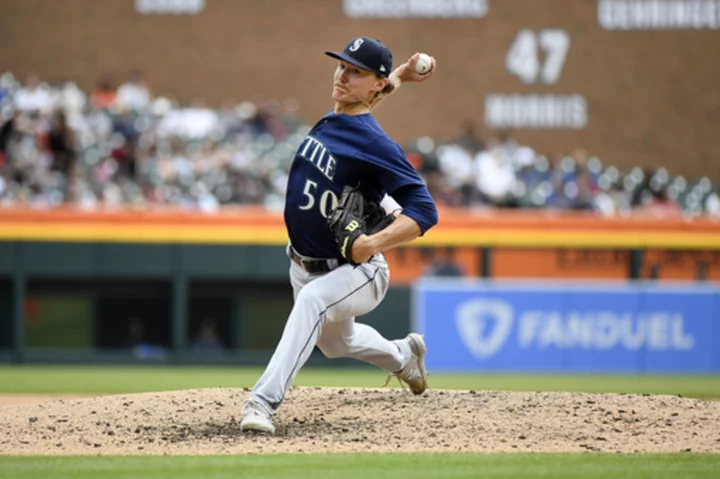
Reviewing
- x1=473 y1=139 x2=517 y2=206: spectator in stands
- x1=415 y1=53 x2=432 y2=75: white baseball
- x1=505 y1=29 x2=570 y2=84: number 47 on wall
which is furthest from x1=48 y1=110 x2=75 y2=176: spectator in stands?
x1=415 y1=53 x2=432 y2=75: white baseball

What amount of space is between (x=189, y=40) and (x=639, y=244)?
914cm

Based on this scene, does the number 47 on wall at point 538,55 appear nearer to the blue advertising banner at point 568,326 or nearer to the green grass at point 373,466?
the blue advertising banner at point 568,326

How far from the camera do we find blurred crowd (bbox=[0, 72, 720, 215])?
49.6 feet

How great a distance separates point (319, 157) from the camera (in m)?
5.79

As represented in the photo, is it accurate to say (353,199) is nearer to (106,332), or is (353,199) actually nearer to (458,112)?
(106,332)

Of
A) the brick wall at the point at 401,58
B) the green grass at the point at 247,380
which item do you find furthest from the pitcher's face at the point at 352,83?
the brick wall at the point at 401,58

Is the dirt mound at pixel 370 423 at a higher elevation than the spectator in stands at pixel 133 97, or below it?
below

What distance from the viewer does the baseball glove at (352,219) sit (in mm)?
5605

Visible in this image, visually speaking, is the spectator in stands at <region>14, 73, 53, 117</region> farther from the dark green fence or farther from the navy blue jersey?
the navy blue jersey

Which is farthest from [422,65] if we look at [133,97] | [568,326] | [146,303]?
[133,97]

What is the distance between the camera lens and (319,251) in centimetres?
590

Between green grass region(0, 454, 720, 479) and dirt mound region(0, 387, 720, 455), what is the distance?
0.79 feet

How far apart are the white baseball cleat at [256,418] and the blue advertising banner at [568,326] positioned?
Answer: 8.73m

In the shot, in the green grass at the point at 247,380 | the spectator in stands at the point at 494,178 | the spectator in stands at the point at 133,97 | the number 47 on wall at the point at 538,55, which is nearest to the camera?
the green grass at the point at 247,380
